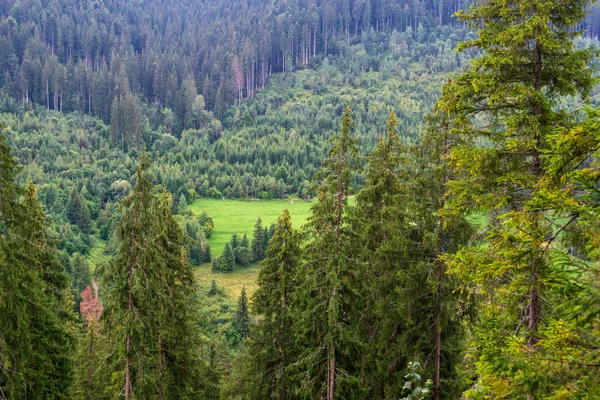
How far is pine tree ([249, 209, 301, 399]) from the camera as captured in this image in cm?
1722

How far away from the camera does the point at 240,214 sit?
9088 centimetres

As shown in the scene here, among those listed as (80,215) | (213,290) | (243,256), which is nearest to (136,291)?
(213,290)

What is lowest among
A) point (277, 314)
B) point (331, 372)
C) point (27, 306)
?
point (331, 372)

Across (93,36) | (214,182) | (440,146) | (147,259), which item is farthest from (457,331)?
(93,36)

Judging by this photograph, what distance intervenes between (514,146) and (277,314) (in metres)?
12.0

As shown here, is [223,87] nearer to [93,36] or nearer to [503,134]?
[93,36]

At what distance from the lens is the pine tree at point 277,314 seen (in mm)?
17219

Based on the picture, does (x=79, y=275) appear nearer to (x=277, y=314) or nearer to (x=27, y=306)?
(x=27, y=306)

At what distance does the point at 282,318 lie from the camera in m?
17.2

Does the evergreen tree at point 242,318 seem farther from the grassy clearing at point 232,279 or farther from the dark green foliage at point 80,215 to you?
the dark green foliage at point 80,215

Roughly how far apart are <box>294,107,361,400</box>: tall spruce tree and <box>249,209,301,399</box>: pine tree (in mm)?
2145

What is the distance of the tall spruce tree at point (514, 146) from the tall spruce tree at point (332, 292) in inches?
222

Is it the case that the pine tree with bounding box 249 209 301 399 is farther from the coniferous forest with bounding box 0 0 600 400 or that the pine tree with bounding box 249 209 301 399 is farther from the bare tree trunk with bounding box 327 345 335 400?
the bare tree trunk with bounding box 327 345 335 400

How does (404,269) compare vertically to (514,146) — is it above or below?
below
